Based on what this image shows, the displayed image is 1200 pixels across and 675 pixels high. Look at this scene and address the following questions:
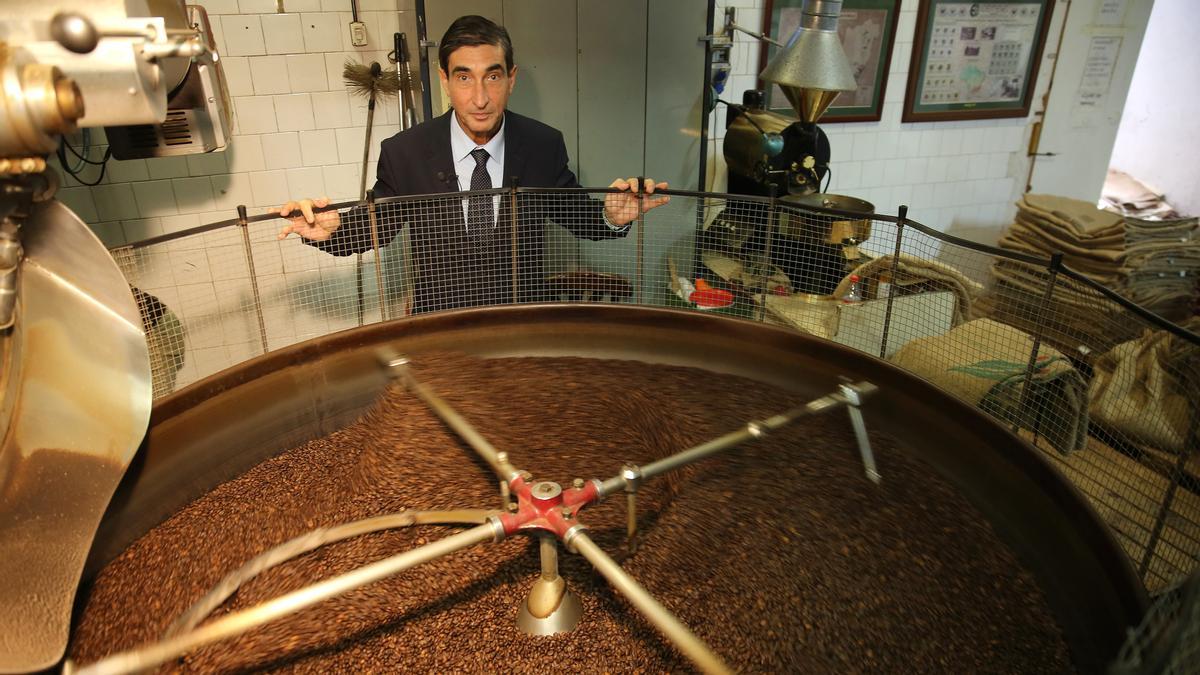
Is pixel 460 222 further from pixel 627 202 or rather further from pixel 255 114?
pixel 255 114

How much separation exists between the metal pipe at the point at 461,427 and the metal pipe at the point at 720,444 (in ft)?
0.60

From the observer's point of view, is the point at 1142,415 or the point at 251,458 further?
the point at 1142,415

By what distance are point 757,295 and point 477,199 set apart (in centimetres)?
103

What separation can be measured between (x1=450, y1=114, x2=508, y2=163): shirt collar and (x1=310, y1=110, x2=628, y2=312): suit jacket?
0.02m

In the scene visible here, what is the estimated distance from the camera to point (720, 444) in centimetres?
126

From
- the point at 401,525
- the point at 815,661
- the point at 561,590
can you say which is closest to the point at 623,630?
the point at 561,590

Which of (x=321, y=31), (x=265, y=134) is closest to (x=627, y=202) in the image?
(x=321, y=31)

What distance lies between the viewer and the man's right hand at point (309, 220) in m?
1.72

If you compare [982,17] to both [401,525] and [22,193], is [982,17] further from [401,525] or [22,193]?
[22,193]

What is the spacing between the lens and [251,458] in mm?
1590

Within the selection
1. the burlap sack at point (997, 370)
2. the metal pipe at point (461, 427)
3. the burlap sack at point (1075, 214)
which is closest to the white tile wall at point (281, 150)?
the metal pipe at point (461, 427)

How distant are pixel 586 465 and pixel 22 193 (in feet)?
3.52

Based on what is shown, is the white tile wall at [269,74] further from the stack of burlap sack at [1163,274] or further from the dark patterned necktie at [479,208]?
the stack of burlap sack at [1163,274]

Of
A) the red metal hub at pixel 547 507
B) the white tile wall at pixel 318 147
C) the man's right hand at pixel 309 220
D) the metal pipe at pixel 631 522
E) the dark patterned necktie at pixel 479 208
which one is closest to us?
the red metal hub at pixel 547 507
